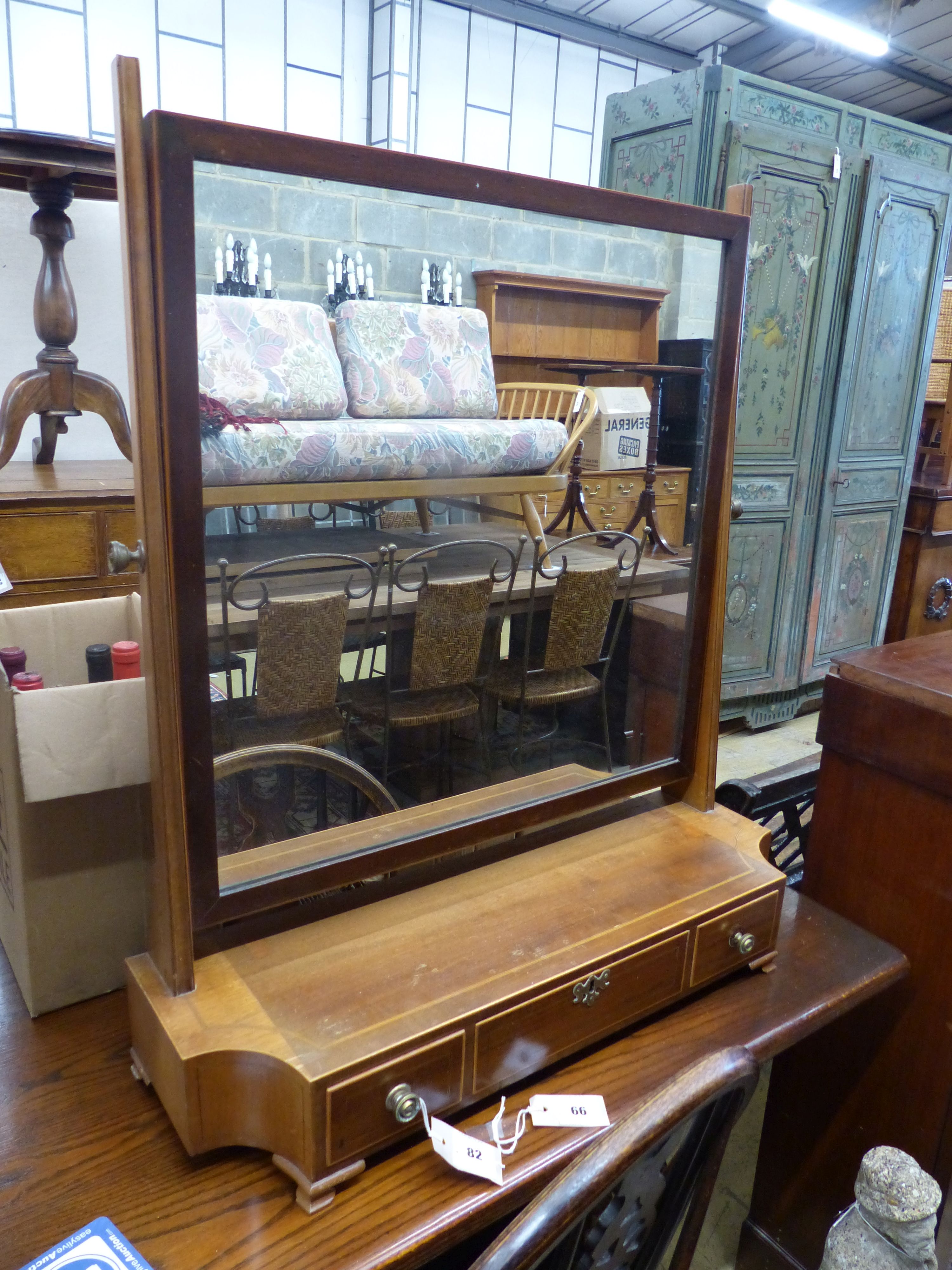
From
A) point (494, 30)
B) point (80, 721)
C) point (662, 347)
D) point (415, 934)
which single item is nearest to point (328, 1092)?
point (415, 934)

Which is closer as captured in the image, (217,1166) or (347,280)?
(217,1166)

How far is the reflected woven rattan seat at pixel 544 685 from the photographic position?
39.0 inches

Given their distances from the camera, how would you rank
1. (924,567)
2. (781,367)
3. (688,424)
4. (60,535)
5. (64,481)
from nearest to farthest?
(688,424) < (60,535) < (64,481) < (781,367) < (924,567)

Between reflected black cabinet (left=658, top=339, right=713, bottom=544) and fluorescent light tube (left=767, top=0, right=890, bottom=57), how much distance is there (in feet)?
12.2

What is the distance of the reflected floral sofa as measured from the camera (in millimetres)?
711

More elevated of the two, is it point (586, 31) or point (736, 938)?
point (586, 31)

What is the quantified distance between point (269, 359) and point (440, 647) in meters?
0.33

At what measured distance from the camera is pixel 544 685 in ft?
3.35

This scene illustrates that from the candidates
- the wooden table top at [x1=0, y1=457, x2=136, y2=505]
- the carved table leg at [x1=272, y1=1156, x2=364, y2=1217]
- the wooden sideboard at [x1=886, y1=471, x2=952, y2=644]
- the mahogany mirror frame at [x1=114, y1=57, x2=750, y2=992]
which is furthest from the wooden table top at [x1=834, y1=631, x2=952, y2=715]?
the wooden sideboard at [x1=886, y1=471, x2=952, y2=644]

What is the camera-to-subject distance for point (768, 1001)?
3.16ft

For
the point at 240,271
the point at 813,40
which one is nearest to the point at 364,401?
the point at 240,271

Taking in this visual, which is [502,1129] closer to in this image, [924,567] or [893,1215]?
[893,1215]

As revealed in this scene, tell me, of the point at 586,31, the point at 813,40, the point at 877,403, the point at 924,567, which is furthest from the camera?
the point at 813,40

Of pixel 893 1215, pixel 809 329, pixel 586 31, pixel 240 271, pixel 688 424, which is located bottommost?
pixel 893 1215
